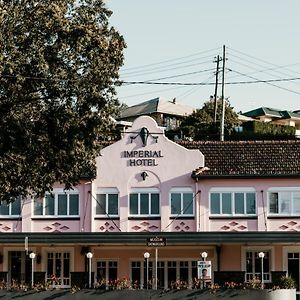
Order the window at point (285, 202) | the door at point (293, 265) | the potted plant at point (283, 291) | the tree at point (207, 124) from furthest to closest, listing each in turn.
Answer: the tree at point (207, 124) → the window at point (285, 202) → the door at point (293, 265) → the potted plant at point (283, 291)

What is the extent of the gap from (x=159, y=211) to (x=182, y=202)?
50.5 inches

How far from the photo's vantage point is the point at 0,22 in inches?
1315

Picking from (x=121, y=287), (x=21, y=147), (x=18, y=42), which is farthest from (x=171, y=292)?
(x=18, y=42)

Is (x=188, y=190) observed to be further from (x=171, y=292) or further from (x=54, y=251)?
(x=171, y=292)

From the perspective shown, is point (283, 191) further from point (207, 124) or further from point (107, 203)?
point (207, 124)

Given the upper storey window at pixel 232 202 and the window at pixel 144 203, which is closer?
the upper storey window at pixel 232 202

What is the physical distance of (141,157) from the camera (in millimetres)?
49000

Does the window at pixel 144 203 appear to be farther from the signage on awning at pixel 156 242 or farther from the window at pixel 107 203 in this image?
the signage on awning at pixel 156 242

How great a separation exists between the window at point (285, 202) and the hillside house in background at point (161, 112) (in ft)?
192

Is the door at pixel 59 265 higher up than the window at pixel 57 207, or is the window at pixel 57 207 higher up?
the window at pixel 57 207

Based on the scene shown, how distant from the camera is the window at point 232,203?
48406 mm

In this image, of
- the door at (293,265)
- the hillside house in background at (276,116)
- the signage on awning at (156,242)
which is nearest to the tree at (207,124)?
the hillside house in background at (276,116)

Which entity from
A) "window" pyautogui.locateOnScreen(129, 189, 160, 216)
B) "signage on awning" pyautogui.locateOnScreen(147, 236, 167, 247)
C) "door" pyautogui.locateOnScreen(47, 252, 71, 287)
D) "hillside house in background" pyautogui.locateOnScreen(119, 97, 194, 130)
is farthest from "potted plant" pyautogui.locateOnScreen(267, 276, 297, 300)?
"hillside house in background" pyautogui.locateOnScreen(119, 97, 194, 130)

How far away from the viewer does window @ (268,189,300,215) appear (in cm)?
4834
